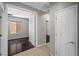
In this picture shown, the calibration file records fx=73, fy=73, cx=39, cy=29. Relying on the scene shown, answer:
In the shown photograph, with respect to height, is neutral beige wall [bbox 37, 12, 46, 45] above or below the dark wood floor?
above

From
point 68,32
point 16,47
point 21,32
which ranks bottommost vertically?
point 16,47

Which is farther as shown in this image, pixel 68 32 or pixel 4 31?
pixel 4 31

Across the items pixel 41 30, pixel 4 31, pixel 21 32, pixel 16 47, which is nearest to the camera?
pixel 4 31

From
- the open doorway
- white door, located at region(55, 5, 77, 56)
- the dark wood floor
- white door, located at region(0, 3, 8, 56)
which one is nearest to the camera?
white door, located at region(55, 5, 77, 56)

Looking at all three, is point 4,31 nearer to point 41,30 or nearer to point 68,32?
point 68,32

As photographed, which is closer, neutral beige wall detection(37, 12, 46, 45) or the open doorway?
the open doorway

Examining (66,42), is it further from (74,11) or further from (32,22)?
(32,22)

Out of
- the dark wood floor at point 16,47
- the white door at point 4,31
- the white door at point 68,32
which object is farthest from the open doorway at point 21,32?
the white door at point 68,32

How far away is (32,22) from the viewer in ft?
12.0

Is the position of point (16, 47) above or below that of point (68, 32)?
below

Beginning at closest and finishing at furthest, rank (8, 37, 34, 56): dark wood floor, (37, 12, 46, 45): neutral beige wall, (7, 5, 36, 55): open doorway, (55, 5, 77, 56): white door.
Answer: (55, 5, 77, 56): white door → (8, 37, 34, 56): dark wood floor → (7, 5, 36, 55): open doorway → (37, 12, 46, 45): neutral beige wall

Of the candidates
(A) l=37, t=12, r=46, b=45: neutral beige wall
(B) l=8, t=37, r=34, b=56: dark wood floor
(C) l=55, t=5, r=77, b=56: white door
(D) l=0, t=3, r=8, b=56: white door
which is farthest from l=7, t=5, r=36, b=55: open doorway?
(C) l=55, t=5, r=77, b=56: white door

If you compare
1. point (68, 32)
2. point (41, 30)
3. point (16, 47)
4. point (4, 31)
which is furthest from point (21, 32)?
point (68, 32)

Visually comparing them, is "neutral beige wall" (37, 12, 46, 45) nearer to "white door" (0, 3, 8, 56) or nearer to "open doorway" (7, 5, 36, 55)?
"open doorway" (7, 5, 36, 55)
